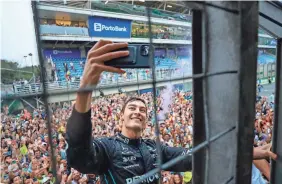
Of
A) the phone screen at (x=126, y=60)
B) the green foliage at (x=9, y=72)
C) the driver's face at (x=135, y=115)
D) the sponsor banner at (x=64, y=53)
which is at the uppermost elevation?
the sponsor banner at (x=64, y=53)

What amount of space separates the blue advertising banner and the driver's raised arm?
26.2 feet

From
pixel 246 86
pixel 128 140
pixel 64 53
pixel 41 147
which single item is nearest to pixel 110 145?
pixel 128 140

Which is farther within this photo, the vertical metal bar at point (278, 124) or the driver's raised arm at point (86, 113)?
the vertical metal bar at point (278, 124)

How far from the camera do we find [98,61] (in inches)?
14.2

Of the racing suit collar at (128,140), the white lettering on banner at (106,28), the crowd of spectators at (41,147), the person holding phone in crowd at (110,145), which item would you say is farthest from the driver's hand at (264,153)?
the white lettering on banner at (106,28)

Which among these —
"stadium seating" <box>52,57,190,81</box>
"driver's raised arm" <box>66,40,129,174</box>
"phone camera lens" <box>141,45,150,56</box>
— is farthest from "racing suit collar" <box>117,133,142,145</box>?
"stadium seating" <box>52,57,190,81</box>

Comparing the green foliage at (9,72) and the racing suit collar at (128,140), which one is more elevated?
the green foliage at (9,72)

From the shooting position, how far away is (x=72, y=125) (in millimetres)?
412

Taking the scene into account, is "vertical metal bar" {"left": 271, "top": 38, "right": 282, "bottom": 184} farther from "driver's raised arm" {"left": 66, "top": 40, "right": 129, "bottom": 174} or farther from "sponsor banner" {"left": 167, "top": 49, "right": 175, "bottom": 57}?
"sponsor banner" {"left": 167, "top": 49, "right": 175, "bottom": 57}

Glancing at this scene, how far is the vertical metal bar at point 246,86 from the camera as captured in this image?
0.38 metres

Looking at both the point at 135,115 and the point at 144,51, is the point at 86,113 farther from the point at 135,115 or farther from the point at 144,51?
the point at 135,115

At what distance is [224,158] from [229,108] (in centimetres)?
8

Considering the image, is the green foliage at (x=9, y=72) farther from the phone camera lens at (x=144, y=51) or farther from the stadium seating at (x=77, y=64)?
the stadium seating at (x=77, y=64)

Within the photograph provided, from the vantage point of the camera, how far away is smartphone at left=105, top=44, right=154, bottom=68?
0.36 metres
